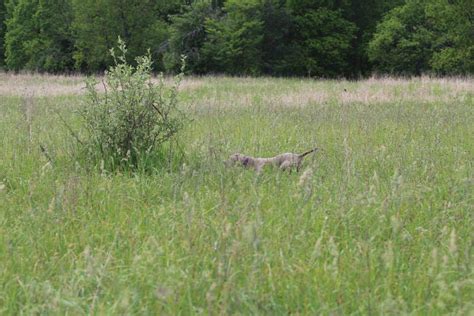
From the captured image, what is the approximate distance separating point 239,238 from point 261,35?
33.4 m

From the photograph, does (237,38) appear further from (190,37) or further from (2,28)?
(2,28)

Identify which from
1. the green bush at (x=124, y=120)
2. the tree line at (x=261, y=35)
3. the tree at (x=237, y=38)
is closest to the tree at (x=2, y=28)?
the tree line at (x=261, y=35)

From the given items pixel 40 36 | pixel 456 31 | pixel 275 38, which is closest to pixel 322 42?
pixel 275 38

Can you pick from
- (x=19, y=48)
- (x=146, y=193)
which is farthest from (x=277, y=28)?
(x=146, y=193)

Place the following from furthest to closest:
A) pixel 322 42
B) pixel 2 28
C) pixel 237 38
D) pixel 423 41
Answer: pixel 2 28 < pixel 322 42 < pixel 237 38 < pixel 423 41

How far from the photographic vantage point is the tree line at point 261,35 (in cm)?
3209

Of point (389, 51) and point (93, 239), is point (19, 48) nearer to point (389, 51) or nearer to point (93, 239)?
point (389, 51)

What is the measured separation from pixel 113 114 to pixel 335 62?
34.3 m

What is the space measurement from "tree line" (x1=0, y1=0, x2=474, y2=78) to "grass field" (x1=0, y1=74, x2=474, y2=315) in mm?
27397

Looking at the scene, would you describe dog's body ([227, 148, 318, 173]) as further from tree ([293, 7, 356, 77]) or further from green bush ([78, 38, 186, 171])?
tree ([293, 7, 356, 77])

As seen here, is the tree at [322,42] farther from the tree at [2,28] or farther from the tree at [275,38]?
the tree at [2,28]

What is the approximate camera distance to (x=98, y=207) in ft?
10.7

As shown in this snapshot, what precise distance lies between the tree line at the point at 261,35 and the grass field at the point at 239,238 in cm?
2740

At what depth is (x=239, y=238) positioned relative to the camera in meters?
2.37
